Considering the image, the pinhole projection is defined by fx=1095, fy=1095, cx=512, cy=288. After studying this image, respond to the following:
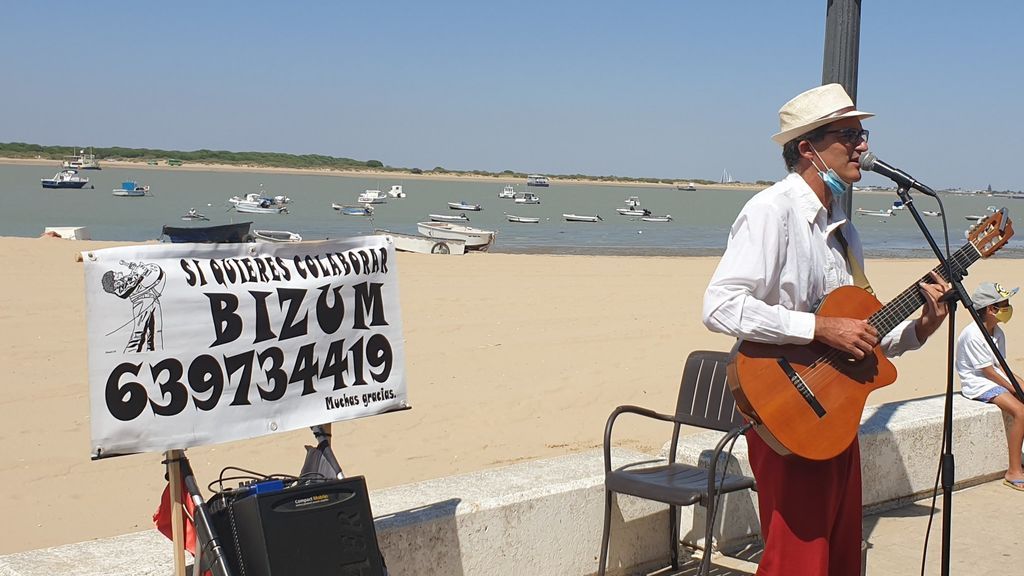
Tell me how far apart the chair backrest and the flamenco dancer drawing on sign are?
2.63 m

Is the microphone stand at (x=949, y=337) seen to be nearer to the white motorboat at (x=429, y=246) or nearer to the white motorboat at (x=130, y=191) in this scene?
the white motorboat at (x=429, y=246)

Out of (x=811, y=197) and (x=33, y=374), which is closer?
(x=811, y=197)

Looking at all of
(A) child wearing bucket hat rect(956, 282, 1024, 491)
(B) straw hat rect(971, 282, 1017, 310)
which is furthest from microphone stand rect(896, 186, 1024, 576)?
(B) straw hat rect(971, 282, 1017, 310)

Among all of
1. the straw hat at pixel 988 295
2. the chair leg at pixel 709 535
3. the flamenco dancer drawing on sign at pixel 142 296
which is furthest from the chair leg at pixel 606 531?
the straw hat at pixel 988 295

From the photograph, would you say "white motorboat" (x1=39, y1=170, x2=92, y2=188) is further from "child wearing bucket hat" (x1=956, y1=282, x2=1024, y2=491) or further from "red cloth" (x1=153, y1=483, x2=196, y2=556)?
"red cloth" (x1=153, y1=483, x2=196, y2=556)

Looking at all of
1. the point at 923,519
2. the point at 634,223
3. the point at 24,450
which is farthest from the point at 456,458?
the point at 634,223

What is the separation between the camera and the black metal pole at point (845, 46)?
19.1 ft

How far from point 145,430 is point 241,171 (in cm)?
19299

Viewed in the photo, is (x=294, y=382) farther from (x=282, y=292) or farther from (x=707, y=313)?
(x=707, y=313)

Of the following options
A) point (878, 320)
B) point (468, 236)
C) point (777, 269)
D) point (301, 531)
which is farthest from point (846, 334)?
point (468, 236)

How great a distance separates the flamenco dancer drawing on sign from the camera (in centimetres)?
325

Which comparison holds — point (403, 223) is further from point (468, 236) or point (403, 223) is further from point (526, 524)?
point (526, 524)

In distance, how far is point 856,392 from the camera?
3.58m

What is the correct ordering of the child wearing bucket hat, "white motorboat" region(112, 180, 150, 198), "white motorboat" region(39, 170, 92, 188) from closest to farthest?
the child wearing bucket hat
"white motorboat" region(112, 180, 150, 198)
"white motorboat" region(39, 170, 92, 188)
